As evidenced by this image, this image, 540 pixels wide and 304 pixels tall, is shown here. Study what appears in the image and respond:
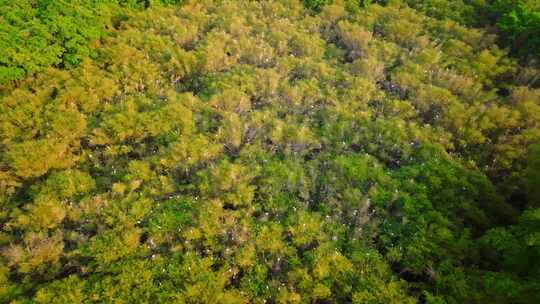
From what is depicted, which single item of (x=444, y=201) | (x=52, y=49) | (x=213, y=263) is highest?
(x=52, y=49)

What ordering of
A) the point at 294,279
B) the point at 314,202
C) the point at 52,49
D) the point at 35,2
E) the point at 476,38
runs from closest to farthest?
1. the point at 294,279
2. the point at 314,202
3. the point at 52,49
4. the point at 35,2
5. the point at 476,38

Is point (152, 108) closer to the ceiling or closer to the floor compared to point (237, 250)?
closer to the ceiling

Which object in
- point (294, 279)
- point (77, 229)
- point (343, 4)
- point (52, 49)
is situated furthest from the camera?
point (343, 4)

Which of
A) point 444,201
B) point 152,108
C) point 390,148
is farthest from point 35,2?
point 444,201

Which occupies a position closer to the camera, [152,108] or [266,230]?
[266,230]

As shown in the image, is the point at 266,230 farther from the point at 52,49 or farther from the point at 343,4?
the point at 343,4

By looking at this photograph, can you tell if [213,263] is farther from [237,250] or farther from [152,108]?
[152,108]

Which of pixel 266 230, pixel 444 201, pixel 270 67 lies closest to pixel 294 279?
pixel 266 230
